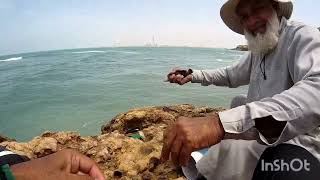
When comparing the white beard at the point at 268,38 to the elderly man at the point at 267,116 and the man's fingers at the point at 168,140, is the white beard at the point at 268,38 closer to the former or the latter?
the elderly man at the point at 267,116

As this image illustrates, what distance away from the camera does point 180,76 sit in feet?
11.6

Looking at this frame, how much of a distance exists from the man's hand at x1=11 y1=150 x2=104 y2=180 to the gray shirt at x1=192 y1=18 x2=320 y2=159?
69 centimetres

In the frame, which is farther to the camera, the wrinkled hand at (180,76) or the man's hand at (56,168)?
the wrinkled hand at (180,76)

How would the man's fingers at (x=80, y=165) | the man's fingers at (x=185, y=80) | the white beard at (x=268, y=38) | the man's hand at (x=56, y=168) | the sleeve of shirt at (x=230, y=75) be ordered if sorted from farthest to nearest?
the man's fingers at (x=185, y=80), the sleeve of shirt at (x=230, y=75), the white beard at (x=268, y=38), the man's fingers at (x=80, y=165), the man's hand at (x=56, y=168)

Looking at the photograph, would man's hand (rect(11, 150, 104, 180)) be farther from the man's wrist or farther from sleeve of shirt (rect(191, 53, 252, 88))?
sleeve of shirt (rect(191, 53, 252, 88))

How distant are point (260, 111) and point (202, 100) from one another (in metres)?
13.8

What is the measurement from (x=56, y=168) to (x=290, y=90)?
115 centimetres

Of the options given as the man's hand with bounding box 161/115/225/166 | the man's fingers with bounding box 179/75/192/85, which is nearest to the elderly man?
the man's hand with bounding box 161/115/225/166

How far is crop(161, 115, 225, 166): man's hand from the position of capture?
5.15ft

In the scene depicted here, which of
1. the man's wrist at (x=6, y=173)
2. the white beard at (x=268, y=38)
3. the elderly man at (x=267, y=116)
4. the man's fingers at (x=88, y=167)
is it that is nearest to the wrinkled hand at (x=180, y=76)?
the elderly man at (x=267, y=116)

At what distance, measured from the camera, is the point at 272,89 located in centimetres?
237

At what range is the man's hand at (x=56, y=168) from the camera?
4.35 feet

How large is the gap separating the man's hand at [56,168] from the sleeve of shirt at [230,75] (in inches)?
80.9

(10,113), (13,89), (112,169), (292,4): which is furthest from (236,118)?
(13,89)
